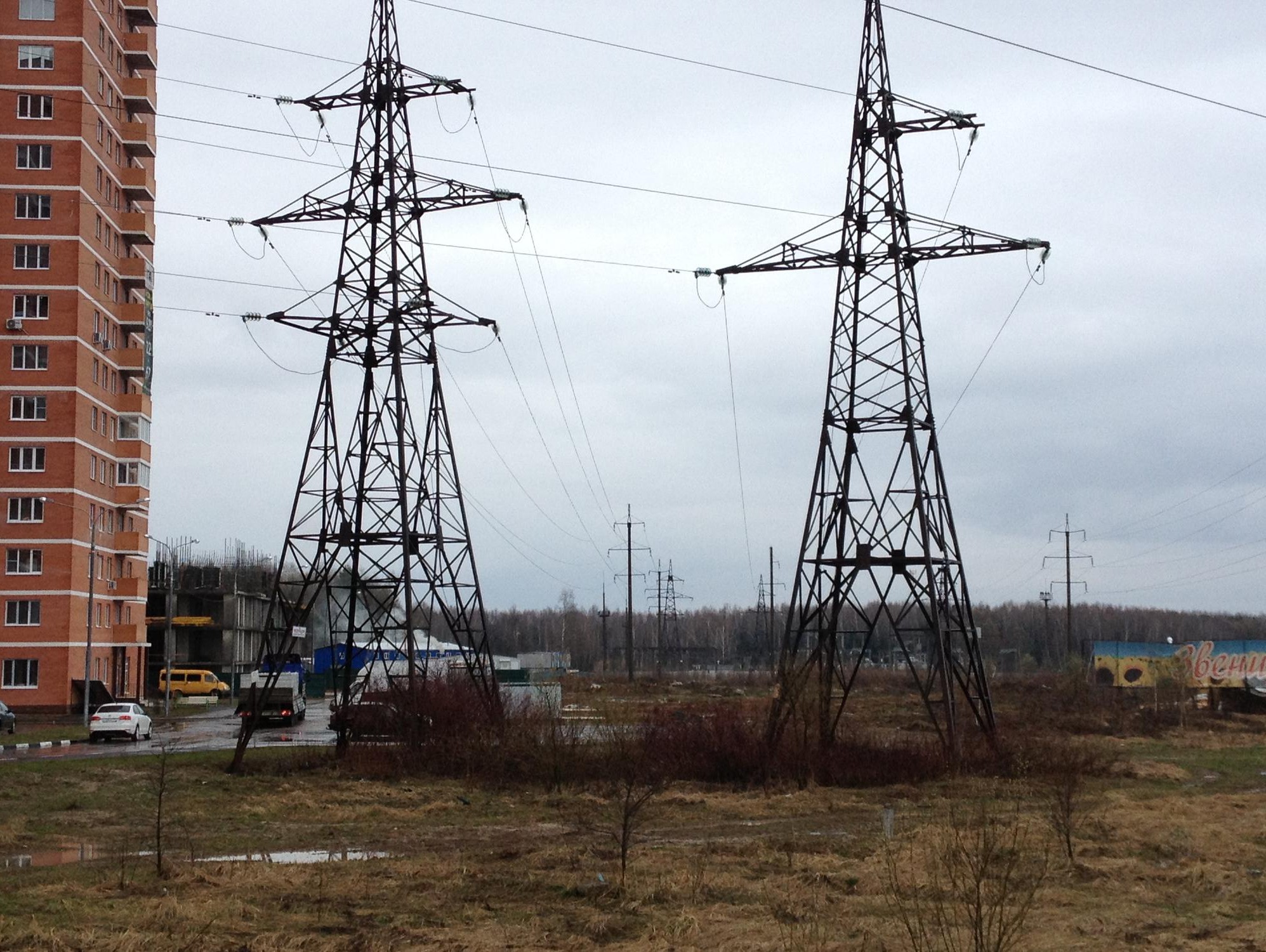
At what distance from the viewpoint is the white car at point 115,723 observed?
1977 inches

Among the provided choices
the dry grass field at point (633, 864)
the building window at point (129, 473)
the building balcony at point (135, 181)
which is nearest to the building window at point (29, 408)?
the building window at point (129, 473)

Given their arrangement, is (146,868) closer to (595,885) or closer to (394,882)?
(394,882)

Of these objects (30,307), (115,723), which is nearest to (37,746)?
(115,723)

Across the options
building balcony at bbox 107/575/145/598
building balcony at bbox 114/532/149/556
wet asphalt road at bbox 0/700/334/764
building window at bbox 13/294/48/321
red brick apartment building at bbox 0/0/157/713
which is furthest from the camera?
building balcony at bbox 114/532/149/556

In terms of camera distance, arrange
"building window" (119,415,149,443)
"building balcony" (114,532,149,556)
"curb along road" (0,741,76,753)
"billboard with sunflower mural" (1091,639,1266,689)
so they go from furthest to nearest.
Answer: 1. "building window" (119,415,149,443)
2. "building balcony" (114,532,149,556)
3. "billboard with sunflower mural" (1091,639,1266,689)
4. "curb along road" (0,741,76,753)

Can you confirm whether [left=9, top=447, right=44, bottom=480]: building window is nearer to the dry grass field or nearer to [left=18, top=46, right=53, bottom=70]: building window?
[left=18, top=46, right=53, bottom=70]: building window

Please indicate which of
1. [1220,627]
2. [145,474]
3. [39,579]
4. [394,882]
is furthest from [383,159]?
[1220,627]

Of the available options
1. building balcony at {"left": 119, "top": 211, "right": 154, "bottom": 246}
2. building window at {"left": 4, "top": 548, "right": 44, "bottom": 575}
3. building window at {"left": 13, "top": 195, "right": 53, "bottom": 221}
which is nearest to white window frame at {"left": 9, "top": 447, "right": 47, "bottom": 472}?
building window at {"left": 4, "top": 548, "right": 44, "bottom": 575}

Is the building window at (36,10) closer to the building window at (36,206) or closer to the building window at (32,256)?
the building window at (36,206)

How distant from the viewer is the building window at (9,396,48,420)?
69.3 meters

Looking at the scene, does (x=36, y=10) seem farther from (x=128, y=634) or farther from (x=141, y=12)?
(x=128, y=634)

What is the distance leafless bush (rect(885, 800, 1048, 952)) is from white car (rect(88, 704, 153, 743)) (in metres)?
35.1

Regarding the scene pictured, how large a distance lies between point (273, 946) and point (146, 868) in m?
5.50

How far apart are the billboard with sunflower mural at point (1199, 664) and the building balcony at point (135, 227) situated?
58284 mm
